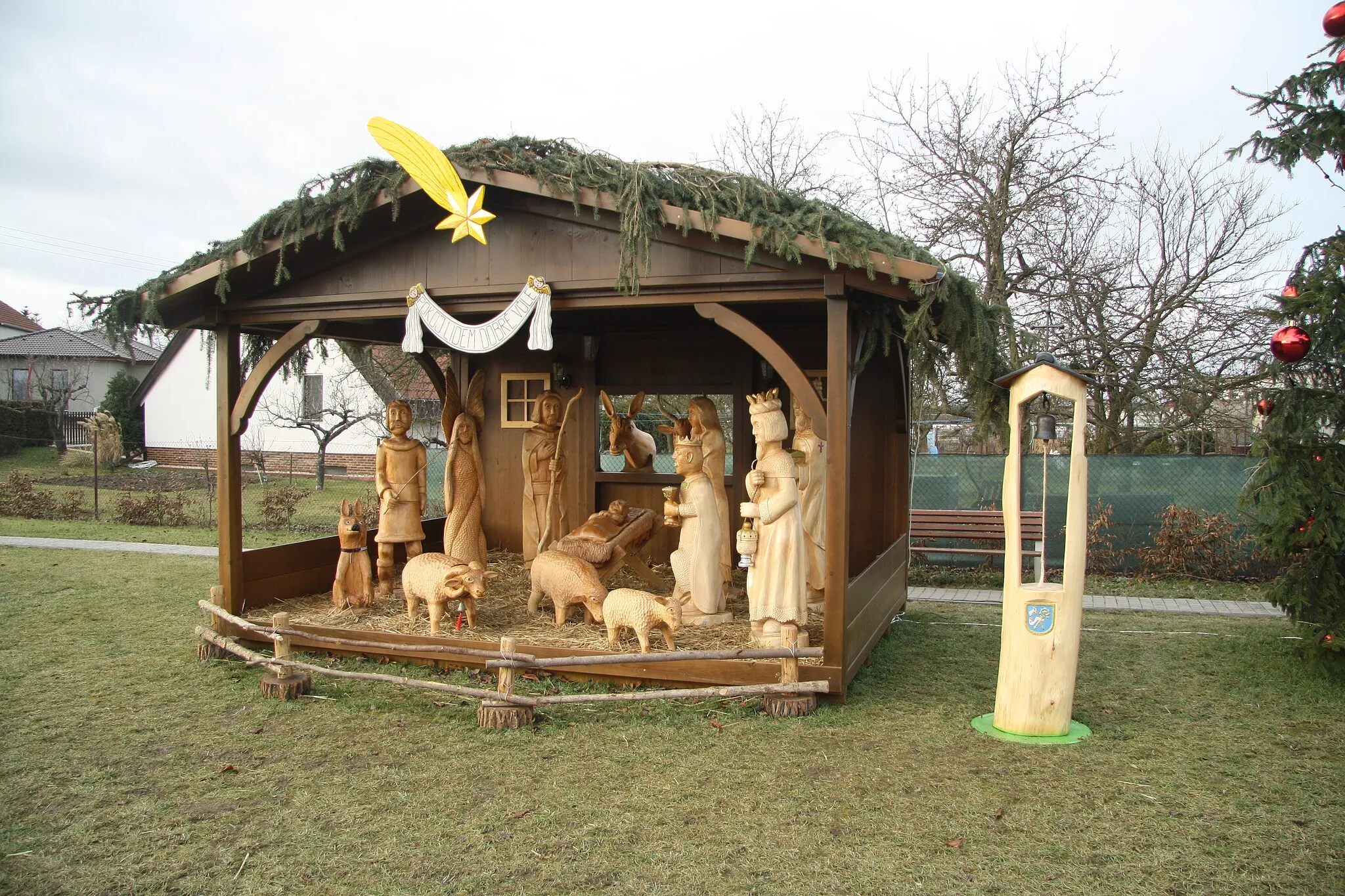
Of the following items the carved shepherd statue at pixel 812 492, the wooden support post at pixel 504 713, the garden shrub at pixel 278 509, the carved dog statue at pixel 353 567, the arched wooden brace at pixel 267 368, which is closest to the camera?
the wooden support post at pixel 504 713

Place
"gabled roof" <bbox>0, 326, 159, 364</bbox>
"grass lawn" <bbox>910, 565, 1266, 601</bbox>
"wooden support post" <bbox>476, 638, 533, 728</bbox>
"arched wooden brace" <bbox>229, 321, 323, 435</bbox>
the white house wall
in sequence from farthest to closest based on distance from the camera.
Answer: "gabled roof" <bbox>0, 326, 159, 364</bbox> < the white house wall < "grass lawn" <bbox>910, 565, 1266, 601</bbox> < "arched wooden brace" <bbox>229, 321, 323, 435</bbox> < "wooden support post" <bbox>476, 638, 533, 728</bbox>

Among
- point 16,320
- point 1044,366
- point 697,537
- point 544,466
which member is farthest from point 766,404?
point 16,320

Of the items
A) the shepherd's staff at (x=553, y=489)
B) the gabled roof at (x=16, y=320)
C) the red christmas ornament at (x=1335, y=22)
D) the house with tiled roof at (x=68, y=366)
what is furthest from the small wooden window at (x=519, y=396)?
the gabled roof at (x=16, y=320)

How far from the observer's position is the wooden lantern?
558cm

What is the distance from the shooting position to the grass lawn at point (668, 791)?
397cm

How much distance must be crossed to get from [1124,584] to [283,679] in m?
9.95

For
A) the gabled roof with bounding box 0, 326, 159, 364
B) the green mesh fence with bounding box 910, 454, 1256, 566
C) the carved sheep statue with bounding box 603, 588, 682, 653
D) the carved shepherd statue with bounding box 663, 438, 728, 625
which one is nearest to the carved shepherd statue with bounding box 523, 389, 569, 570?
the carved shepherd statue with bounding box 663, 438, 728, 625

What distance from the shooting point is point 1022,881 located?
3.88 metres

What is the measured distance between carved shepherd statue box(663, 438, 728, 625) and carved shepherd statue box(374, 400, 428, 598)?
2.56 metres

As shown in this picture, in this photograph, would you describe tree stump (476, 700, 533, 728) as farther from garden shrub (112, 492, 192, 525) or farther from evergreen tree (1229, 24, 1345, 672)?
garden shrub (112, 492, 192, 525)

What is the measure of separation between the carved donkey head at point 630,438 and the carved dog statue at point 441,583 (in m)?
2.32

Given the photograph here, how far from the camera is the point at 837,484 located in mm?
6141

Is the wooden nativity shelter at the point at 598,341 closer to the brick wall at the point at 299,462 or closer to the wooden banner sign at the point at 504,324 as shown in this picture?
the wooden banner sign at the point at 504,324

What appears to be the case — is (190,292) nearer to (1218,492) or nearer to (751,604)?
(751,604)
